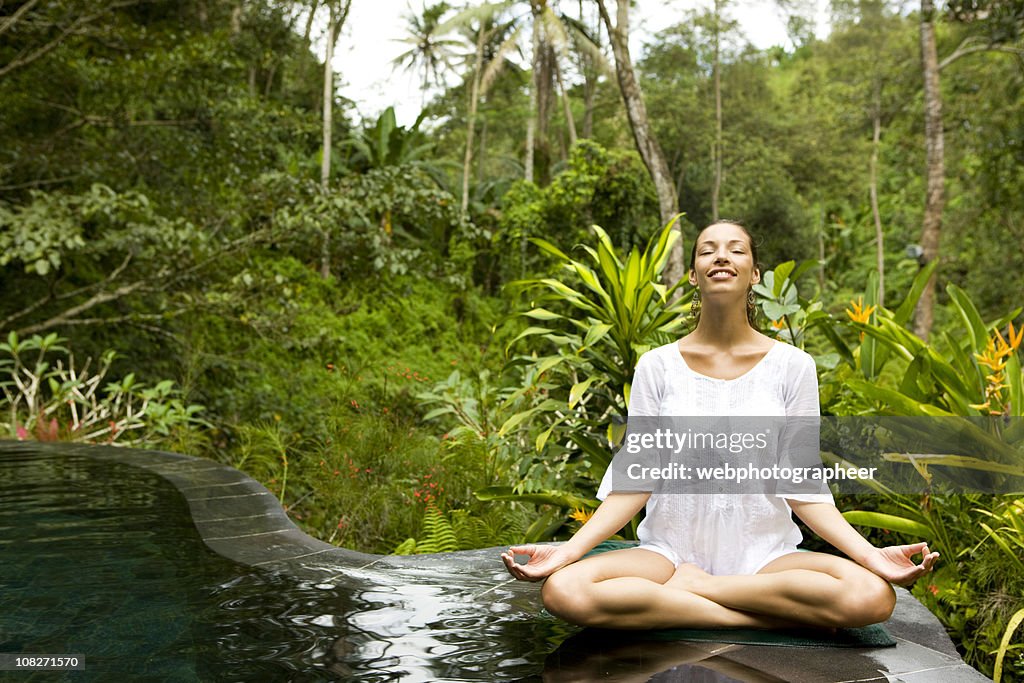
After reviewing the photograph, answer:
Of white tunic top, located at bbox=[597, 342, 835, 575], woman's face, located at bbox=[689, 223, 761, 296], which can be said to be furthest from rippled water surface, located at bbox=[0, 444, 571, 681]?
woman's face, located at bbox=[689, 223, 761, 296]

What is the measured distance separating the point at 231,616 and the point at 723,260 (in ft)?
5.38

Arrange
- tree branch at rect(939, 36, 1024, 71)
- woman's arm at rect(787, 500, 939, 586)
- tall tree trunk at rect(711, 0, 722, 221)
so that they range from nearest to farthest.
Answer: woman's arm at rect(787, 500, 939, 586) → tree branch at rect(939, 36, 1024, 71) → tall tree trunk at rect(711, 0, 722, 221)

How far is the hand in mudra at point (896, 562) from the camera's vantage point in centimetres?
175

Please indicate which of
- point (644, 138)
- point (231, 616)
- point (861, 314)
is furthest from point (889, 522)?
point (644, 138)

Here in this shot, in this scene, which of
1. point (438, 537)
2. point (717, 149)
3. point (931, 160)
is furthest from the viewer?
point (717, 149)

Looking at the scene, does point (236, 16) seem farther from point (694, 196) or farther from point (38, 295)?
point (694, 196)

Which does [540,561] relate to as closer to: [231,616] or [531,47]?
[231,616]

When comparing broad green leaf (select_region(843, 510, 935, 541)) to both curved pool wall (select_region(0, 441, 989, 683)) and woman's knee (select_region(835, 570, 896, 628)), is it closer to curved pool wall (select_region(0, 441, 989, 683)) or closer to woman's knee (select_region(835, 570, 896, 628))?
curved pool wall (select_region(0, 441, 989, 683))

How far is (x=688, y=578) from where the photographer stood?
1991 mm

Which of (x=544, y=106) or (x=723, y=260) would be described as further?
(x=544, y=106)

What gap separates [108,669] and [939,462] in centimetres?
244

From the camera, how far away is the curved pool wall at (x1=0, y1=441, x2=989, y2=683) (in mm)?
Result: 1809

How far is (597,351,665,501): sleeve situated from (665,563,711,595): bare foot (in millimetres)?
280

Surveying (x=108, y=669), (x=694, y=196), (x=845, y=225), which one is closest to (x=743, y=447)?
(x=108, y=669)
